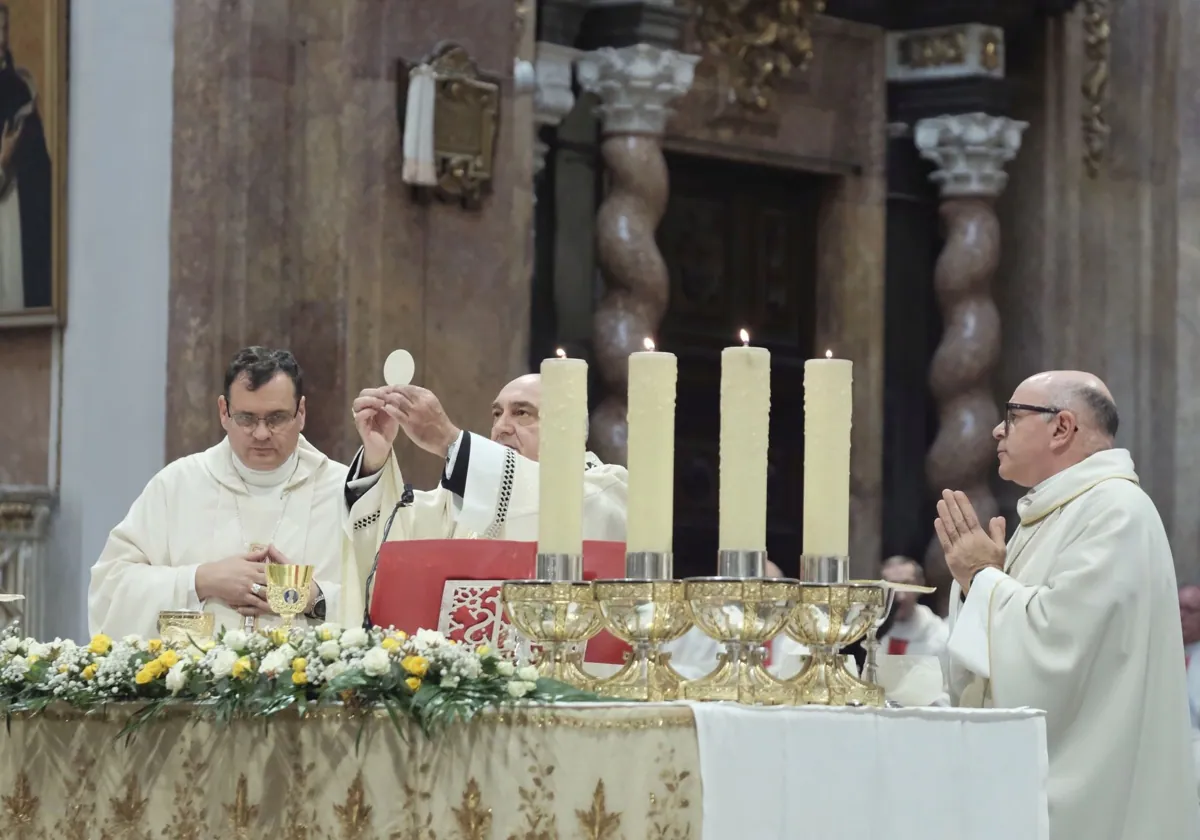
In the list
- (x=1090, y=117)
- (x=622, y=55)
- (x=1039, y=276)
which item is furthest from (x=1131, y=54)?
(x=622, y=55)

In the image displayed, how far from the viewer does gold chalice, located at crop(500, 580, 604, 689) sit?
11.0ft

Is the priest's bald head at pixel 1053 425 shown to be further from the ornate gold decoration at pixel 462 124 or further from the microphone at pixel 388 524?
the ornate gold decoration at pixel 462 124

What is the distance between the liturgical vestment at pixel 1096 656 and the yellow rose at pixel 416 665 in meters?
1.69

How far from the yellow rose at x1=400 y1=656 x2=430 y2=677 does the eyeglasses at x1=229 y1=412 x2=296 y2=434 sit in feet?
6.89

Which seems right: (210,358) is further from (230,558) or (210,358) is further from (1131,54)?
(1131,54)

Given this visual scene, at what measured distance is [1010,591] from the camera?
4684 mm

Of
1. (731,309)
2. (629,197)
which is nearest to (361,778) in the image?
(629,197)

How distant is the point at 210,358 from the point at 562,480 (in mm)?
4892

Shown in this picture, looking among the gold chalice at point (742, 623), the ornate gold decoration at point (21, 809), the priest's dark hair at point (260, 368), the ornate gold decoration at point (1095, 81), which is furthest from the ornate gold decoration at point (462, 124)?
the gold chalice at point (742, 623)

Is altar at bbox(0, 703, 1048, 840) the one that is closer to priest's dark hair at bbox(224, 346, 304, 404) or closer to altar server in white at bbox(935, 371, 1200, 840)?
altar server in white at bbox(935, 371, 1200, 840)

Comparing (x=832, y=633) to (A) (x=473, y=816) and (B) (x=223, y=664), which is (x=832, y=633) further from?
(B) (x=223, y=664)

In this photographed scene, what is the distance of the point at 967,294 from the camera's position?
11.9 metres

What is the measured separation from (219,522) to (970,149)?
7.10 metres

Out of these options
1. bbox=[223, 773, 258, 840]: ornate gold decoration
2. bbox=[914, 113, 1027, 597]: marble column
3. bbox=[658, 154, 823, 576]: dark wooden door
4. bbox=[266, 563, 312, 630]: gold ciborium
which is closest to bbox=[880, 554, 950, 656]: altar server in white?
bbox=[658, 154, 823, 576]: dark wooden door
